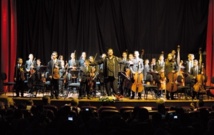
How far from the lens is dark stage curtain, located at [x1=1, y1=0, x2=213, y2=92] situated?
1941 centimetres

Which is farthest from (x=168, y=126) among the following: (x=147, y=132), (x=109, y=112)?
(x=109, y=112)

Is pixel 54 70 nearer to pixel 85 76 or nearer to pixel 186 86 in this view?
pixel 85 76

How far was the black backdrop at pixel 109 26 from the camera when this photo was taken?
19406 millimetres

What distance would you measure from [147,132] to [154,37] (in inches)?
505

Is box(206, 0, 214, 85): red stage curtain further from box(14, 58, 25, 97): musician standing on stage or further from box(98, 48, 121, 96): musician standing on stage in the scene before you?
box(14, 58, 25, 97): musician standing on stage

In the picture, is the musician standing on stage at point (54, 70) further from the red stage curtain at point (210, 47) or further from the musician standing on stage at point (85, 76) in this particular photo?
the red stage curtain at point (210, 47)

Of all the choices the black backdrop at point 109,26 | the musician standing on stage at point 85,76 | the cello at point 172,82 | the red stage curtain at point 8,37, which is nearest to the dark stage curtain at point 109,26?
the black backdrop at point 109,26

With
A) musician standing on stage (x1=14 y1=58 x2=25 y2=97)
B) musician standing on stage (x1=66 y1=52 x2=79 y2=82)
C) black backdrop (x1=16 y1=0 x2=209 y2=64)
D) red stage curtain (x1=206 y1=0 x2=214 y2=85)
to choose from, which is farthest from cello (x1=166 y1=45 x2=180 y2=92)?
musician standing on stage (x1=14 y1=58 x2=25 y2=97)

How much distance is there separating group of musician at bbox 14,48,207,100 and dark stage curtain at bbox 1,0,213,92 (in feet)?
11.9

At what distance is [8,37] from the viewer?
18359 mm

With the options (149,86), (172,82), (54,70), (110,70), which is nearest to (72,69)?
(54,70)

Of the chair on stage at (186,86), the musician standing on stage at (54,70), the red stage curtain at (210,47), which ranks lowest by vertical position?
the chair on stage at (186,86)

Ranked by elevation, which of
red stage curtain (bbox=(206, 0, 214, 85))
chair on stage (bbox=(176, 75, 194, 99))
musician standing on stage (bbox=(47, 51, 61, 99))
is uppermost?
red stage curtain (bbox=(206, 0, 214, 85))

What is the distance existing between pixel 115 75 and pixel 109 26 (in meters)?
5.28
